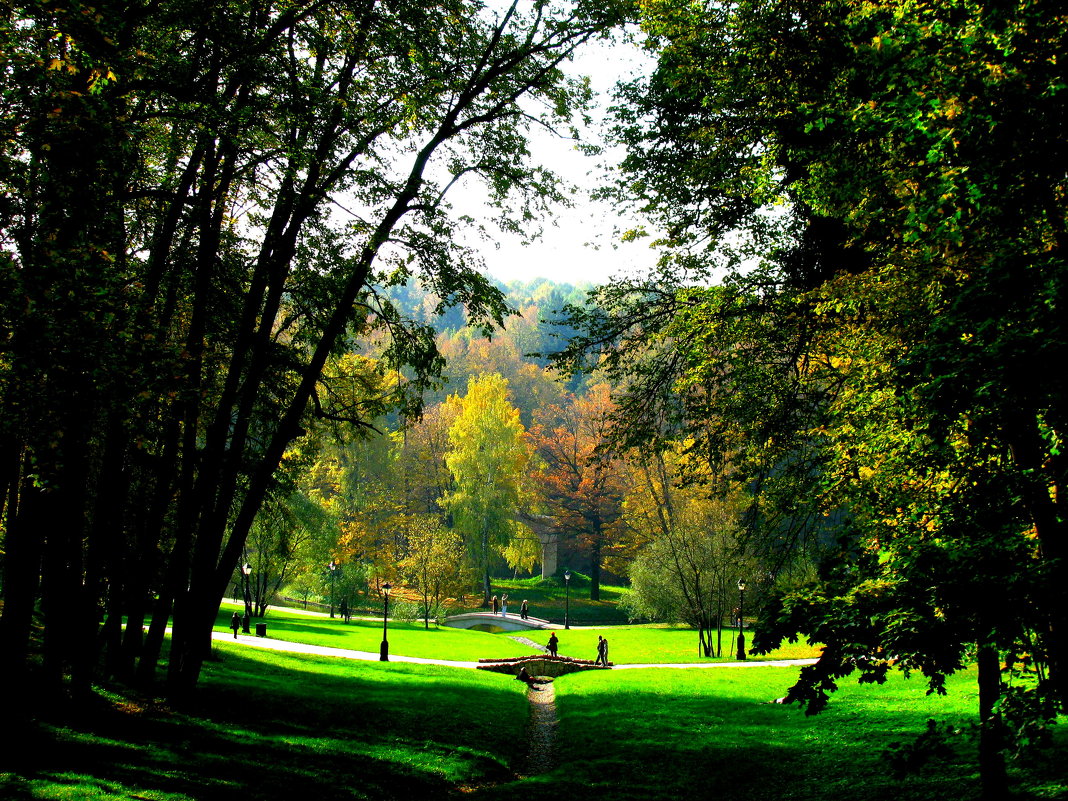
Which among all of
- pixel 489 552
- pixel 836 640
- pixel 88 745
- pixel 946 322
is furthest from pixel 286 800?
pixel 489 552

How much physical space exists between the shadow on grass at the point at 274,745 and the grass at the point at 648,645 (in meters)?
13.0

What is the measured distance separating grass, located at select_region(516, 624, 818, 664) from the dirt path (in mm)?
8148

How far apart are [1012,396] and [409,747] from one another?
9809 millimetres

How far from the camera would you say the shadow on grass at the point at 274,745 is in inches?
283

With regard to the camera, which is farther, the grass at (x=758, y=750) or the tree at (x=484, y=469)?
the tree at (x=484, y=469)

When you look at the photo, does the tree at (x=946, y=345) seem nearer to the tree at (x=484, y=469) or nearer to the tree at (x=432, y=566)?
the tree at (x=432, y=566)

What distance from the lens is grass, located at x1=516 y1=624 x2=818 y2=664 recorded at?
88.8 feet

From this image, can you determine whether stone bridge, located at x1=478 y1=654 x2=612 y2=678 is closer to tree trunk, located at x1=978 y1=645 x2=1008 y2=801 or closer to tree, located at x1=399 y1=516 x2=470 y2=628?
tree, located at x1=399 y1=516 x2=470 y2=628

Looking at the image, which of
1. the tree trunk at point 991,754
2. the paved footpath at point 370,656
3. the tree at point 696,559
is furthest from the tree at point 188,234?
the tree at point 696,559

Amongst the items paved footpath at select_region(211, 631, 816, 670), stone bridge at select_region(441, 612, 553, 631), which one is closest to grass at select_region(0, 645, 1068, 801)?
paved footpath at select_region(211, 631, 816, 670)

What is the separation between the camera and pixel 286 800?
24.2ft

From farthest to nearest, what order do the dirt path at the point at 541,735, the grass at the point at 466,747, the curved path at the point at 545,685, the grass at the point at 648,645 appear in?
the grass at the point at 648,645 < the curved path at the point at 545,685 < the dirt path at the point at 541,735 < the grass at the point at 466,747

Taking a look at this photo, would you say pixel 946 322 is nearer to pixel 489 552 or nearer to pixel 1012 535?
pixel 1012 535

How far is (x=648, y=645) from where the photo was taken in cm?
3198
